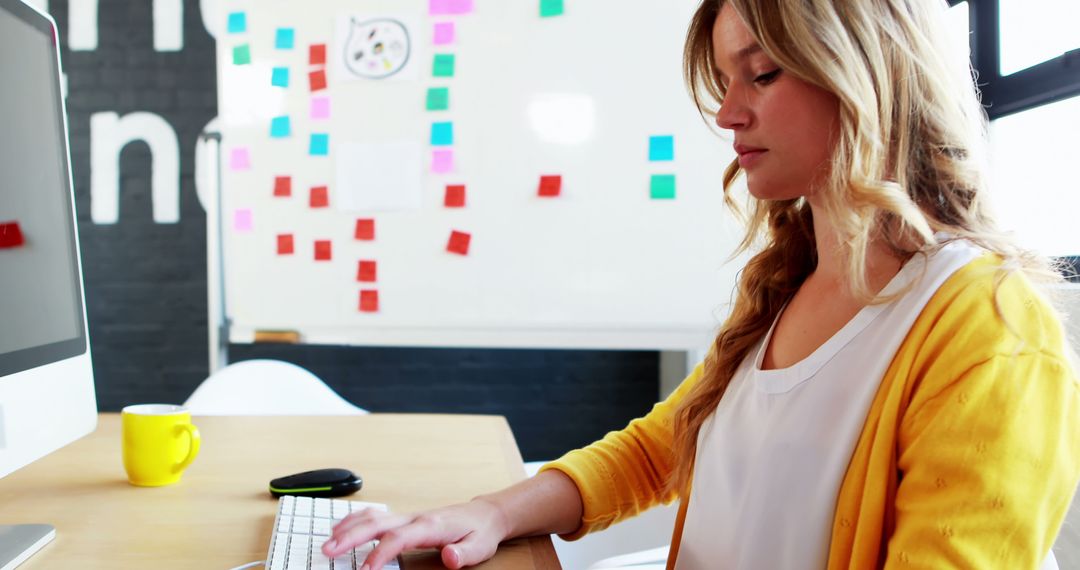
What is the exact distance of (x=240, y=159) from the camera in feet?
6.92

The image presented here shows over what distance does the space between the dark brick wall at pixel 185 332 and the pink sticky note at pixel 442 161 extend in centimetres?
92

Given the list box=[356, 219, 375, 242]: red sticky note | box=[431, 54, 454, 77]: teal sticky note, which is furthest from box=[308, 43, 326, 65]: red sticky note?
box=[356, 219, 375, 242]: red sticky note

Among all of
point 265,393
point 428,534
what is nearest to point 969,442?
point 428,534

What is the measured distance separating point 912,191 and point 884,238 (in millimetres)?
47

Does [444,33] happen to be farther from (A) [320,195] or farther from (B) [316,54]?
(A) [320,195]

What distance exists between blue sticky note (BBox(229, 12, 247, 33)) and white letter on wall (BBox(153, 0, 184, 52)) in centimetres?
84

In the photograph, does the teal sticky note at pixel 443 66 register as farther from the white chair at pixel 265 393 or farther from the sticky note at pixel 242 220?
the white chair at pixel 265 393

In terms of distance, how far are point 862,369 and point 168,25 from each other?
281cm

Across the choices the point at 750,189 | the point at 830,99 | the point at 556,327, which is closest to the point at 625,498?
the point at 750,189

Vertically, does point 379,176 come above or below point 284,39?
below

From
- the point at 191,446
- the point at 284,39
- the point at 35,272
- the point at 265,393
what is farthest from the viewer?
the point at 284,39

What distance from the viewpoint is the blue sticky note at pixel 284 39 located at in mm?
2094

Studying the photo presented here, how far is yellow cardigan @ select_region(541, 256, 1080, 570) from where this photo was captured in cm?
54

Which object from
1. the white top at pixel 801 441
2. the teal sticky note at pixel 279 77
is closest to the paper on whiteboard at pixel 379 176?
the teal sticky note at pixel 279 77
